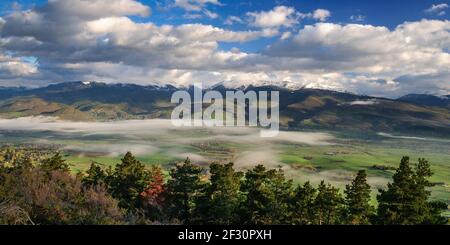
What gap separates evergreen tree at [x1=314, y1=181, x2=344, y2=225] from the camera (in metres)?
55.9

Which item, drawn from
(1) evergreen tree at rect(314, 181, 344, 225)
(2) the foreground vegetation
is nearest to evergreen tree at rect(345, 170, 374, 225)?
(2) the foreground vegetation

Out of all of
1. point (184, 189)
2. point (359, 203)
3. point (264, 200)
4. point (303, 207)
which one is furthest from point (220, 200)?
point (359, 203)

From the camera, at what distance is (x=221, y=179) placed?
58.7 m

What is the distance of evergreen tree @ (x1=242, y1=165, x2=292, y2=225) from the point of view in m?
54.8

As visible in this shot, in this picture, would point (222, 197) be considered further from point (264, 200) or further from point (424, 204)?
point (424, 204)

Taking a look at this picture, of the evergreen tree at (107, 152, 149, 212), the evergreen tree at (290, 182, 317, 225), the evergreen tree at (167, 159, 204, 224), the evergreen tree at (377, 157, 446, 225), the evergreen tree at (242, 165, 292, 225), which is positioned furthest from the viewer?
the evergreen tree at (107, 152, 149, 212)

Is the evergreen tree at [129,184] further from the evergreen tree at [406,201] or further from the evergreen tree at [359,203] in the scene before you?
the evergreen tree at [406,201]

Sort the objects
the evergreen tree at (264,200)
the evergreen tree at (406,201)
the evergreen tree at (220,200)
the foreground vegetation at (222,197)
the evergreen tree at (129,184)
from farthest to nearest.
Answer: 1. the evergreen tree at (129,184)
2. the evergreen tree at (220,200)
3. the evergreen tree at (264,200)
4. the evergreen tree at (406,201)
5. the foreground vegetation at (222,197)

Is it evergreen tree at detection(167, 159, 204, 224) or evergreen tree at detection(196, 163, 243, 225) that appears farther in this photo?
evergreen tree at detection(167, 159, 204, 224)

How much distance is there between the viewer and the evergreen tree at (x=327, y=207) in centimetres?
5591

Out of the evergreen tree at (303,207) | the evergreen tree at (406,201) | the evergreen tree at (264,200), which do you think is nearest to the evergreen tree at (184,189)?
the evergreen tree at (264,200)

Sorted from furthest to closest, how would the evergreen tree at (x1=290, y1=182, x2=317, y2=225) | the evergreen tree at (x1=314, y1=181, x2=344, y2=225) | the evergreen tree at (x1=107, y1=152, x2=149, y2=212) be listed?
1. the evergreen tree at (x1=107, y1=152, x2=149, y2=212)
2. the evergreen tree at (x1=290, y1=182, x2=317, y2=225)
3. the evergreen tree at (x1=314, y1=181, x2=344, y2=225)

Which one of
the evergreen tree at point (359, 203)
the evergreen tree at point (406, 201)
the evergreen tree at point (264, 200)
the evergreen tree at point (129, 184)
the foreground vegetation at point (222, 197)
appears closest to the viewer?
the foreground vegetation at point (222, 197)

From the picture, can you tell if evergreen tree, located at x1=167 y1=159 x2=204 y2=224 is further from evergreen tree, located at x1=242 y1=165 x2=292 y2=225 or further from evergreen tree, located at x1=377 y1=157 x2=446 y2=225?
evergreen tree, located at x1=377 y1=157 x2=446 y2=225
